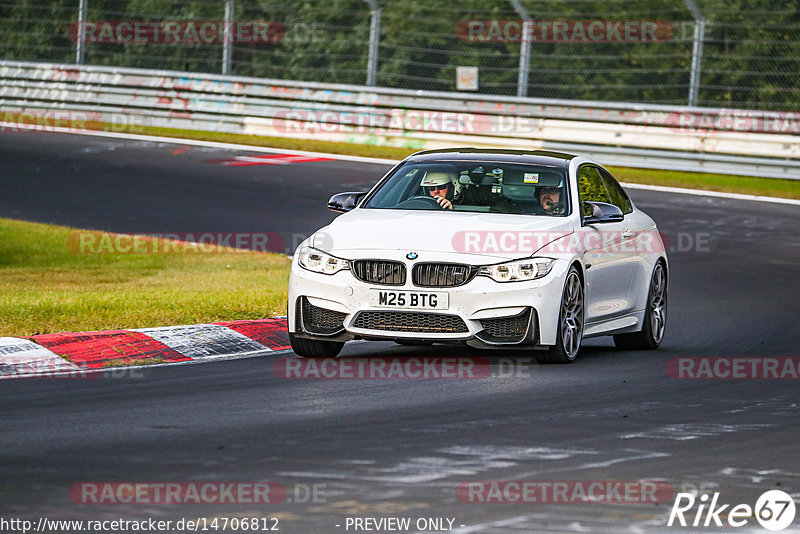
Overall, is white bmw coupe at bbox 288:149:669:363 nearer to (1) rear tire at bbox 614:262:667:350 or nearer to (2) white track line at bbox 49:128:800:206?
(1) rear tire at bbox 614:262:667:350

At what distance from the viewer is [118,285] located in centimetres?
1510

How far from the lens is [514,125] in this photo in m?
26.8

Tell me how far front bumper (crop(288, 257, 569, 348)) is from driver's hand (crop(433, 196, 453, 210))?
113cm

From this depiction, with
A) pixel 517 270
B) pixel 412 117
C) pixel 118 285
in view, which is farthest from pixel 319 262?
pixel 412 117

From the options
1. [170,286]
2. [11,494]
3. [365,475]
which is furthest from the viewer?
[170,286]

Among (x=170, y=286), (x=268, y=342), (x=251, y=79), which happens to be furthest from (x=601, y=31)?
(x=268, y=342)

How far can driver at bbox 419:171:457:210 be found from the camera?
1128cm

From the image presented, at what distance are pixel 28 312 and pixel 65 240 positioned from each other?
6268 mm

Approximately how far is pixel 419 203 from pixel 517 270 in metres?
1.33

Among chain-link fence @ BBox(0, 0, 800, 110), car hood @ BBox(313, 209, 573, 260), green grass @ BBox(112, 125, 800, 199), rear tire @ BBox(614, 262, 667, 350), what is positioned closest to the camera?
car hood @ BBox(313, 209, 573, 260)

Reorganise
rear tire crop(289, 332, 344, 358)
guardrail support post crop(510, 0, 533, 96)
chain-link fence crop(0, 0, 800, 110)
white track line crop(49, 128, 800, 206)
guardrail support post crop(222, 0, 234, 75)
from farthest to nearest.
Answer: guardrail support post crop(222, 0, 234, 75), guardrail support post crop(510, 0, 533, 96), chain-link fence crop(0, 0, 800, 110), white track line crop(49, 128, 800, 206), rear tire crop(289, 332, 344, 358)

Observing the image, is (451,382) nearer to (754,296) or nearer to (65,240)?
(754,296)

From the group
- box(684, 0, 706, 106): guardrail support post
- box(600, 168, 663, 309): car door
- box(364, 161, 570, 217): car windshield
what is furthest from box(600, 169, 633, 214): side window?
box(684, 0, 706, 106): guardrail support post

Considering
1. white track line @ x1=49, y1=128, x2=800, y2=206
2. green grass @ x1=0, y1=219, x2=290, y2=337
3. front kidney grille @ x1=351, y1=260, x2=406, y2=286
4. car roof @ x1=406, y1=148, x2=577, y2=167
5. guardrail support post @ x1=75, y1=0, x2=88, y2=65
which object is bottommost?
green grass @ x1=0, y1=219, x2=290, y2=337
